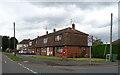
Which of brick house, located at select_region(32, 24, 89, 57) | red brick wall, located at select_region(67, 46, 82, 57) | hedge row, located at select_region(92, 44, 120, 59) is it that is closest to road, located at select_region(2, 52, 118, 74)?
hedge row, located at select_region(92, 44, 120, 59)

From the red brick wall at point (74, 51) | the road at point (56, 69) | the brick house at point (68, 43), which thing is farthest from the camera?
the brick house at point (68, 43)

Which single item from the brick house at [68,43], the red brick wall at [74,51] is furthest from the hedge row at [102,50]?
the brick house at [68,43]

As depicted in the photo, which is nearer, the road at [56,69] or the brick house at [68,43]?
the road at [56,69]

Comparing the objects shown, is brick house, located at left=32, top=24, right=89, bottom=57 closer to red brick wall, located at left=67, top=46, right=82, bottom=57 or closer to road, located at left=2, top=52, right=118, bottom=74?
red brick wall, located at left=67, top=46, right=82, bottom=57

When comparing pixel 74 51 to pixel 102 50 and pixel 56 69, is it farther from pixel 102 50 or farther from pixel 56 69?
pixel 56 69

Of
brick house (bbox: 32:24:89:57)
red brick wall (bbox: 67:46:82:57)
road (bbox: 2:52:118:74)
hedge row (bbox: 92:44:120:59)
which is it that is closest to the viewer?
road (bbox: 2:52:118:74)

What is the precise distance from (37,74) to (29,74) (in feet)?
1.81

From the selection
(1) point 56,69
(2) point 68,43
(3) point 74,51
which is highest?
(2) point 68,43

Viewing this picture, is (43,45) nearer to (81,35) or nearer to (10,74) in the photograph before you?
(81,35)

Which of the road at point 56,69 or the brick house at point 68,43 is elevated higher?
the brick house at point 68,43

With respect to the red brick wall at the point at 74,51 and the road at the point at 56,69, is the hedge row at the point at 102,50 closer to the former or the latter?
the red brick wall at the point at 74,51

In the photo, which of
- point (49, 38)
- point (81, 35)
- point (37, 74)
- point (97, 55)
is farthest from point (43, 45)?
point (37, 74)

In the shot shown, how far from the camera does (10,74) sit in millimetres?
14352

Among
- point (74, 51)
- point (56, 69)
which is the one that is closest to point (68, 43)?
point (74, 51)
